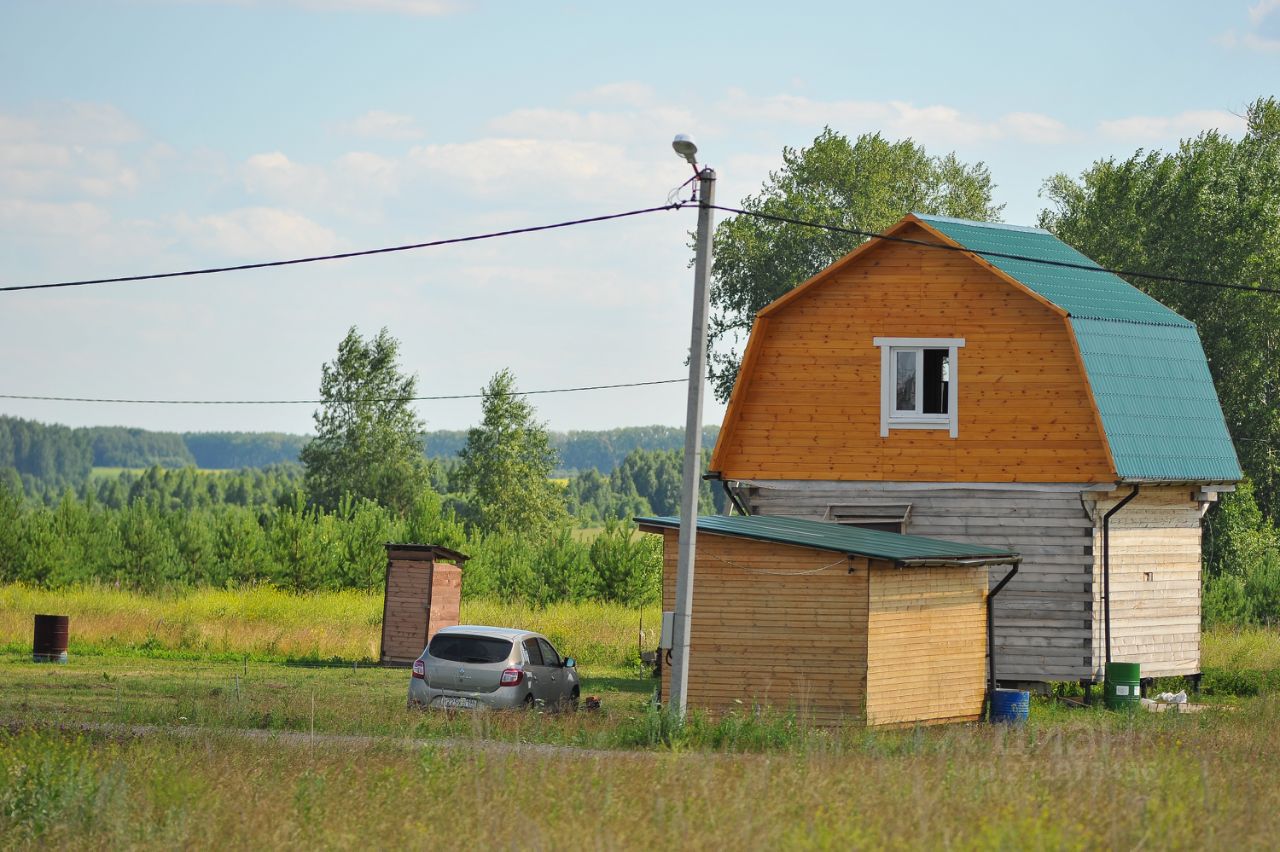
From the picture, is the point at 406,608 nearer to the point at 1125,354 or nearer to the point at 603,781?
the point at 1125,354

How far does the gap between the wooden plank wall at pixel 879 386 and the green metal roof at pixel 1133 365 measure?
1.39ft

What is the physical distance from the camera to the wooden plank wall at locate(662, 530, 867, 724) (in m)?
19.5

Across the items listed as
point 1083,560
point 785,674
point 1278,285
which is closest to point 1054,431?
point 1083,560

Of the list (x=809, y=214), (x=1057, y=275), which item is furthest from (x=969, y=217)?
(x=1057, y=275)

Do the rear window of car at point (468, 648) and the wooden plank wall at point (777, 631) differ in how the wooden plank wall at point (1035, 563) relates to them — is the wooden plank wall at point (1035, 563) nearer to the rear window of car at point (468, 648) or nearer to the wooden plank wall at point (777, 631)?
the wooden plank wall at point (777, 631)

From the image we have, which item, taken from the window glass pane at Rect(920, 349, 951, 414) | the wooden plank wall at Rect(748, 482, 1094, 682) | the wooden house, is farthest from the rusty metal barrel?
the window glass pane at Rect(920, 349, 951, 414)

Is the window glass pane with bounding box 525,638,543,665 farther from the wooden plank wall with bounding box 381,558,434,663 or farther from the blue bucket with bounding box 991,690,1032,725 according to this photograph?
the wooden plank wall with bounding box 381,558,434,663

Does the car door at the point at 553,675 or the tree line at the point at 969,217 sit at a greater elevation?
the tree line at the point at 969,217

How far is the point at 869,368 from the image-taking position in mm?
25781

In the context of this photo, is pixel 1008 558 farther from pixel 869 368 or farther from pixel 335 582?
pixel 335 582

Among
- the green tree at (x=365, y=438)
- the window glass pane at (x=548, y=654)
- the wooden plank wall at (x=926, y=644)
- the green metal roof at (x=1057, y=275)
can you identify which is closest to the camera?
the wooden plank wall at (x=926, y=644)

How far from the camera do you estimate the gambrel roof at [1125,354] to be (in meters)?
24.5

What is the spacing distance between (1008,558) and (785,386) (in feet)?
18.9

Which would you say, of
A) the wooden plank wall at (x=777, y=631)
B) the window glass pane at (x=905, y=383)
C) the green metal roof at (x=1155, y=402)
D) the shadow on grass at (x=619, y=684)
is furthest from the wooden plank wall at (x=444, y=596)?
the green metal roof at (x=1155, y=402)
